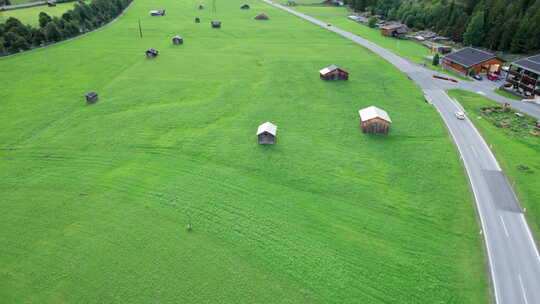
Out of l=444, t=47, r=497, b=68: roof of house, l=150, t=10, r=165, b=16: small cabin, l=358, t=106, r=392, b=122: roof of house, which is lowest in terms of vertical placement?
l=358, t=106, r=392, b=122: roof of house

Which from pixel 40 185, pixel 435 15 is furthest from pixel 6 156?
pixel 435 15

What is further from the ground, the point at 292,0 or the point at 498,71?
the point at 292,0

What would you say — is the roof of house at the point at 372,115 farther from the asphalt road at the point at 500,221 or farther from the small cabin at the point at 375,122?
the asphalt road at the point at 500,221

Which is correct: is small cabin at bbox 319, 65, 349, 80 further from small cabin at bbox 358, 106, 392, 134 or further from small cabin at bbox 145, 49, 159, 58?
small cabin at bbox 145, 49, 159, 58

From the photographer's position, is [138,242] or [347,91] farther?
[347,91]

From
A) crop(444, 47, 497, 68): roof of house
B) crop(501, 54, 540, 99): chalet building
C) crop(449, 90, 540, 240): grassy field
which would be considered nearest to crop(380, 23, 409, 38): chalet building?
crop(444, 47, 497, 68): roof of house

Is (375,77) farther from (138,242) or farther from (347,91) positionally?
(138,242)

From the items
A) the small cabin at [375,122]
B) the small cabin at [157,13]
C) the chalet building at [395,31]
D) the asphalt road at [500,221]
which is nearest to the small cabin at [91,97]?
the small cabin at [375,122]

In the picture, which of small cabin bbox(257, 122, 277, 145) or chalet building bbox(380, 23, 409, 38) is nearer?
small cabin bbox(257, 122, 277, 145)
